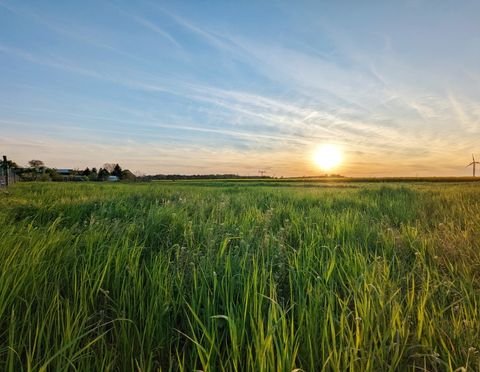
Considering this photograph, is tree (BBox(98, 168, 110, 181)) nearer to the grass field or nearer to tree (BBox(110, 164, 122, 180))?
tree (BBox(110, 164, 122, 180))

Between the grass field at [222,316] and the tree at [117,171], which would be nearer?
the grass field at [222,316]

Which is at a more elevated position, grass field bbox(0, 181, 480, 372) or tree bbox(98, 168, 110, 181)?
tree bbox(98, 168, 110, 181)

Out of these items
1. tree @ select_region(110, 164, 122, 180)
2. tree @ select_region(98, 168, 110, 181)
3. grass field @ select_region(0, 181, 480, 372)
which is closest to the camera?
grass field @ select_region(0, 181, 480, 372)

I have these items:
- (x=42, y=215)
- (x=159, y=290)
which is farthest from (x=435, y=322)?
(x=42, y=215)

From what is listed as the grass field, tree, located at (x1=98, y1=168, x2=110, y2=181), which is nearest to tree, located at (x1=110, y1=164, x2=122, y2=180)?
tree, located at (x1=98, y1=168, x2=110, y2=181)

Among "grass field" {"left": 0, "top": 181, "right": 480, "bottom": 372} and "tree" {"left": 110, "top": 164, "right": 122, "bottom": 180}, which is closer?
"grass field" {"left": 0, "top": 181, "right": 480, "bottom": 372}

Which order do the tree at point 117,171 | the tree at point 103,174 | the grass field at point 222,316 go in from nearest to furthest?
the grass field at point 222,316 → the tree at point 103,174 → the tree at point 117,171

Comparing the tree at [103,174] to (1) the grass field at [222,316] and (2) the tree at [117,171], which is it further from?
(1) the grass field at [222,316]

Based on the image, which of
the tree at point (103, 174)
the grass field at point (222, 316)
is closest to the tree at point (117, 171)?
the tree at point (103, 174)

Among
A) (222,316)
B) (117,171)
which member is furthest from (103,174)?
(222,316)

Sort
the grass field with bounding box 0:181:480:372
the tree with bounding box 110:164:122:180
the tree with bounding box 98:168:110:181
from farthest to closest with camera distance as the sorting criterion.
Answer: the tree with bounding box 110:164:122:180, the tree with bounding box 98:168:110:181, the grass field with bounding box 0:181:480:372

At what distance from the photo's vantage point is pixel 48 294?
1.87m

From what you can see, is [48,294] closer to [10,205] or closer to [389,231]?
[389,231]

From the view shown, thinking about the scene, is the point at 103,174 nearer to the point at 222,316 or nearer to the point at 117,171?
the point at 117,171
